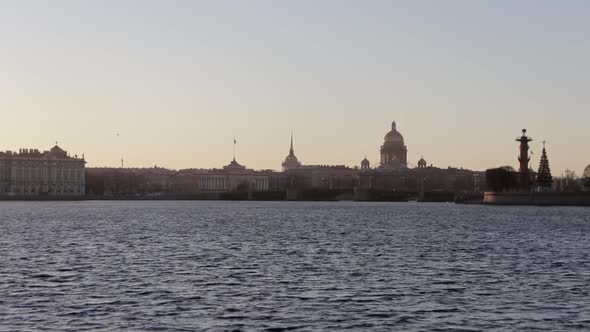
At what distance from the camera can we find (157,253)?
4794cm

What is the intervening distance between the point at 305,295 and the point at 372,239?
29.4 metres

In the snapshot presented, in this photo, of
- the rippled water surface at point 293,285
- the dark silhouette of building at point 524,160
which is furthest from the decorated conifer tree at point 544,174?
the rippled water surface at point 293,285

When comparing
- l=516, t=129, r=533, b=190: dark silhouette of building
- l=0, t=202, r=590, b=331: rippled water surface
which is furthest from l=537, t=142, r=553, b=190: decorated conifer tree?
l=0, t=202, r=590, b=331: rippled water surface

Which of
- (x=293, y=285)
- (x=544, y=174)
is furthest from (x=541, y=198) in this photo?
(x=293, y=285)

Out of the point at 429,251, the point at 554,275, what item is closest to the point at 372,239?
the point at 429,251

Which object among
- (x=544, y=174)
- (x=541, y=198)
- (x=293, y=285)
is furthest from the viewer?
(x=544, y=174)

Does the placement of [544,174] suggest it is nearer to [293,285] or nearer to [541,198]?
[541,198]

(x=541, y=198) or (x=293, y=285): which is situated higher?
(x=541, y=198)

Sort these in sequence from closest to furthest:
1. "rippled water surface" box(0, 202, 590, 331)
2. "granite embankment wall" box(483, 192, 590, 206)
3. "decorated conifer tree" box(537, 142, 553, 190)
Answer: "rippled water surface" box(0, 202, 590, 331) → "granite embankment wall" box(483, 192, 590, 206) → "decorated conifer tree" box(537, 142, 553, 190)

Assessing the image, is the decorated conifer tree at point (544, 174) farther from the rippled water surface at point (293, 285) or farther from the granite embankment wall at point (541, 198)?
the rippled water surface at point (293, 285)

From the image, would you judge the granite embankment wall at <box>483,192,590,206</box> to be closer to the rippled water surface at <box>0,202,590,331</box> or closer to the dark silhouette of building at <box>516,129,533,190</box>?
the dark silhouette of building at <box>516,129,533,190</box>

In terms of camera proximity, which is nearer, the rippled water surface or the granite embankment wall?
the rippled water surface

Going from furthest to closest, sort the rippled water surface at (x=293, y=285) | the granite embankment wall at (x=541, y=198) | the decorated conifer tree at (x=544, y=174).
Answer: the decorated conifer tree at (x=544, y=174), the granite embankment wall at (x=541, y=198), the rippled water surface at (x=293, y=285)

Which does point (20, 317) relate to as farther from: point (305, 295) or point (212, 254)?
point (212, 254)
